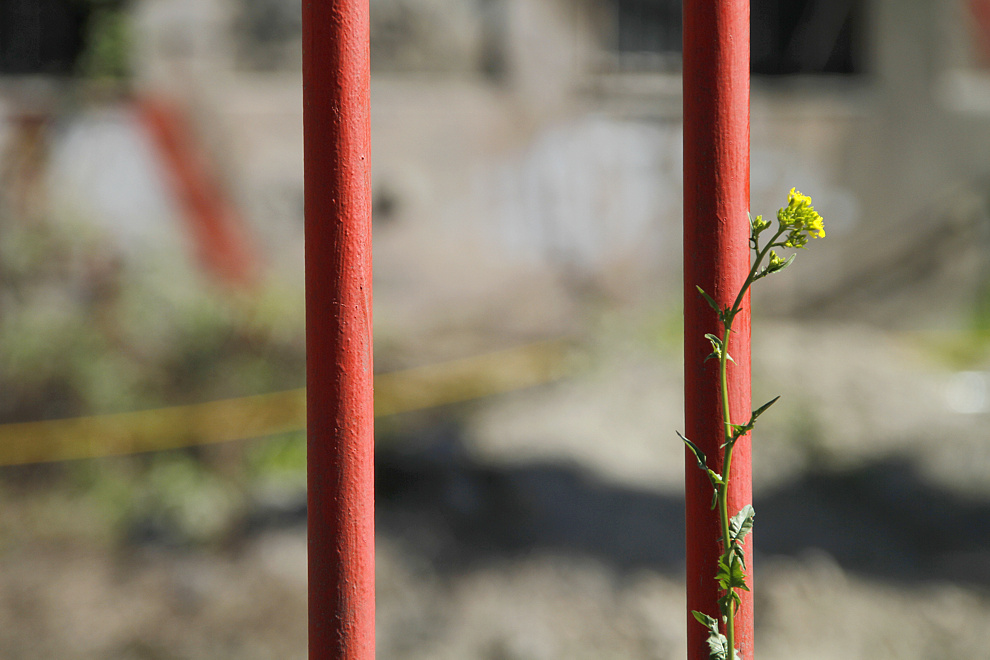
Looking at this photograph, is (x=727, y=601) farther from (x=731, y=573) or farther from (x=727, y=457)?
(x=727, y=457)

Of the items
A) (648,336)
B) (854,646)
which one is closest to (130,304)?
(648,336)

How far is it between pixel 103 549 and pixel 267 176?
259 centimetres

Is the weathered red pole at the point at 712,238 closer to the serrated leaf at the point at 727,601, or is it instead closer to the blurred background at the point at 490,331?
the serrated leaf at the point at 727,601

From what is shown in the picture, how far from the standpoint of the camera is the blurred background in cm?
361

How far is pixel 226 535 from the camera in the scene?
412cm

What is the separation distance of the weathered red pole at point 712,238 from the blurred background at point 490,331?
242 cm

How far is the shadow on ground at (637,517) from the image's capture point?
12.5ft

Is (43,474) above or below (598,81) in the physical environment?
below

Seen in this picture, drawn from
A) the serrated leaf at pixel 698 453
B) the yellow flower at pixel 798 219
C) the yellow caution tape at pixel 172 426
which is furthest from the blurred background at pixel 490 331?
the yellow flower at pixel 798 219

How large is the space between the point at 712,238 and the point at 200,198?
5034mm

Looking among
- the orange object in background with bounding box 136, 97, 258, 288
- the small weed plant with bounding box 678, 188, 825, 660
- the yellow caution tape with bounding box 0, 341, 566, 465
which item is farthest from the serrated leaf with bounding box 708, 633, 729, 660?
the orange object in background with bounding box 136, 97, 258, 288

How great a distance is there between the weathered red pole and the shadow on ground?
9.56 ft

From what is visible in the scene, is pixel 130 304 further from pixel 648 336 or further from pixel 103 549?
pixel 648 336

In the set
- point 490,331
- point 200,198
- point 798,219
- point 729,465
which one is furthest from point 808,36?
point 729,465
